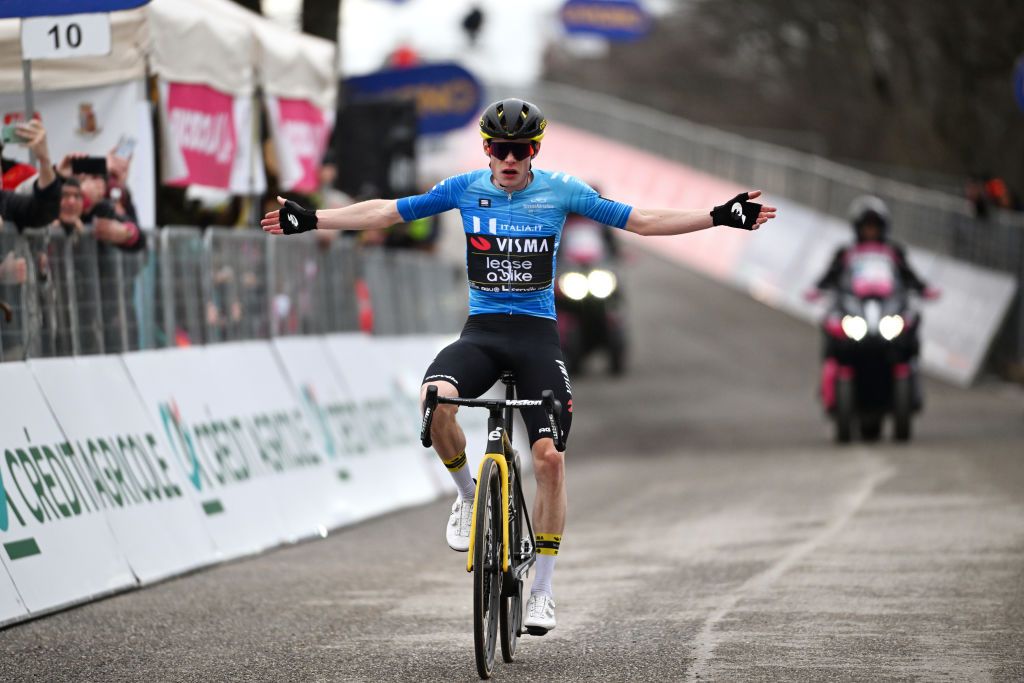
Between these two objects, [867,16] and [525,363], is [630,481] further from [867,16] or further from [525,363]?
[867,16]

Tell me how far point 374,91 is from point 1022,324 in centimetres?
1043

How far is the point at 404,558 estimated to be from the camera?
1214 centimetres

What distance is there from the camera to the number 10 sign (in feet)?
36.8

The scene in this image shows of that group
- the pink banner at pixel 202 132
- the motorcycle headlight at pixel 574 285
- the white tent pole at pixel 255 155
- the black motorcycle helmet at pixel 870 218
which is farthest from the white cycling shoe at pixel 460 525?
the motorcycle headlight at pixel 574 285

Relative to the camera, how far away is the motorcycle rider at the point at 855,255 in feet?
63.3

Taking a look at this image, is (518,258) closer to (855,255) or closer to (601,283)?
(855,255)

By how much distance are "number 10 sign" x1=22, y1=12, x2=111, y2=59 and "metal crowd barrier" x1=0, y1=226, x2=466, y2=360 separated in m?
1.11

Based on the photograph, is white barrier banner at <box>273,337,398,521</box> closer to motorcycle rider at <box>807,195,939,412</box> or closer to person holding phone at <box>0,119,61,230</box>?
person holding phone at <box>0,119,61,230</box>

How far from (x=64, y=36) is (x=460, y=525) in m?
4.51

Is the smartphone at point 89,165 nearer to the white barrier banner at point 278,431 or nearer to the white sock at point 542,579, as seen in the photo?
the white barrier banner at point 278,431

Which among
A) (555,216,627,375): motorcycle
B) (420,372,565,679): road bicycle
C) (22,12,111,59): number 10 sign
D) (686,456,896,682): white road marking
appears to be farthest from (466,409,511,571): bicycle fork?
(555,216,627,375): motorcycle

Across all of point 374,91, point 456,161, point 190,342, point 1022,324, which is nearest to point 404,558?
point 190,342

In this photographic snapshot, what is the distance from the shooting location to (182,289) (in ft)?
42.5

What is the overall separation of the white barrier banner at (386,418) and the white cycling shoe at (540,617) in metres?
7.15
